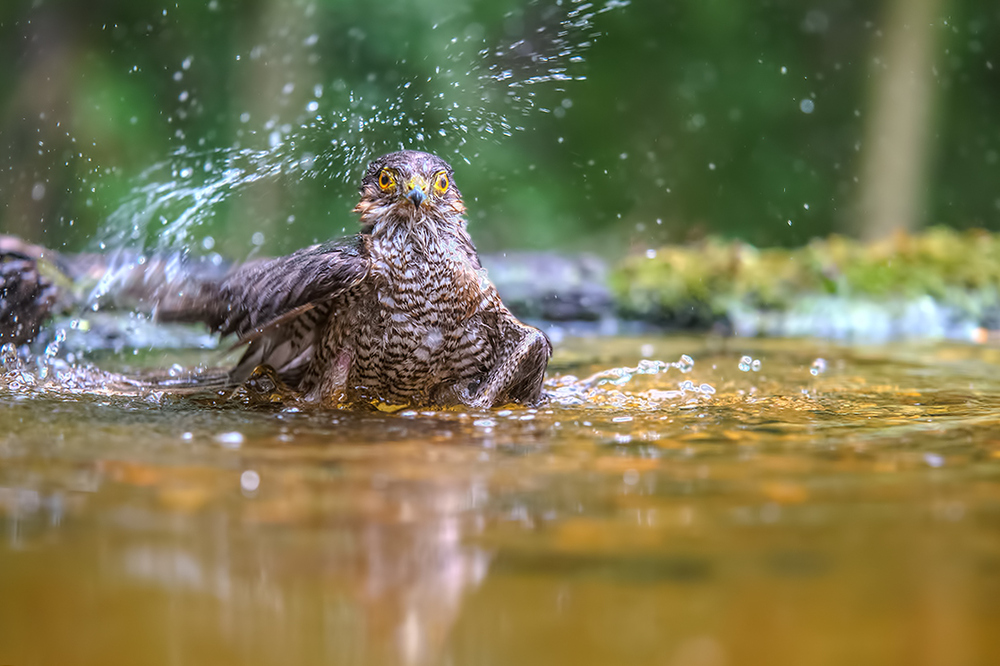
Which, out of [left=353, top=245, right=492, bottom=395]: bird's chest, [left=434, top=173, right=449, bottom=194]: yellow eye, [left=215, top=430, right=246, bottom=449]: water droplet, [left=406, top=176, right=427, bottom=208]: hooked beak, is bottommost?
[left=215, top=430, right=246, bottom=449]: water droplet

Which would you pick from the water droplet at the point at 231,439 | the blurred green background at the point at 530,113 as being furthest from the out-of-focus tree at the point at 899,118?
the water droplet at the point at 231,439

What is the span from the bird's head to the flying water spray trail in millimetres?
2822

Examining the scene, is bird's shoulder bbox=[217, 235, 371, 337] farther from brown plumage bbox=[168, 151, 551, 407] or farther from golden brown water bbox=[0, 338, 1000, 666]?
golden brown water bbox=[0, 338, 1000, 666]

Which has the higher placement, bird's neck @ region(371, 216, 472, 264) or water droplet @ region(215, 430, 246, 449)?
bird's neck @ region(371, 216, 472, 264)

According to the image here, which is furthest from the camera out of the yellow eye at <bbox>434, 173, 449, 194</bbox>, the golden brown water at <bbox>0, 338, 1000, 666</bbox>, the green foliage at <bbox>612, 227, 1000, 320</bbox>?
the green foliage at <bbox>612, 227, 1000, 320</bbox>

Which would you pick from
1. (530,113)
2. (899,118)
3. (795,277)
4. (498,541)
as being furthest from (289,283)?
(899,118)

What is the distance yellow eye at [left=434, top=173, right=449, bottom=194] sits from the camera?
3.65 m

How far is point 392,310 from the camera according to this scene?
344 centimetres

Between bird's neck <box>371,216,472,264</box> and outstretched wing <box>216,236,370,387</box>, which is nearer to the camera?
outstretched wing <box>216,236,370,387</box>

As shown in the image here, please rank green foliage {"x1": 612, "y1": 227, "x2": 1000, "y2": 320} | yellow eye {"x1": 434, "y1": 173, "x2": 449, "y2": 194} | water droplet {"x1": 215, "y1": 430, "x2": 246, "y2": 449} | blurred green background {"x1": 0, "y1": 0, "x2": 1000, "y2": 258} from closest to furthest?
water droplet {"x1": 215, "y1": 430, "x2": 246, "y2": 449}
yellow eye {"x1": 434, "y1": 173, "x2": 449, "y2": 194}
green foliage {"x1": 612, "y1": 227, "x2": 1000, "y2": 320}
blurred green background {"x1": 0, "y1": 0, "x2": 1000, "y2": 258}

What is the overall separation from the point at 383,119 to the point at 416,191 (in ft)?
17.5

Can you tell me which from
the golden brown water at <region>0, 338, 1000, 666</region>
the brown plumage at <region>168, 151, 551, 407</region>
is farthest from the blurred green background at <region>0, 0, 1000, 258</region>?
the golden brown water at <region>0, 338, 1000, 666</region>

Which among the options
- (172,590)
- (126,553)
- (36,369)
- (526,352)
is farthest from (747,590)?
(36,369)

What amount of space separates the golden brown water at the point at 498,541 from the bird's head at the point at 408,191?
37.5 inches
